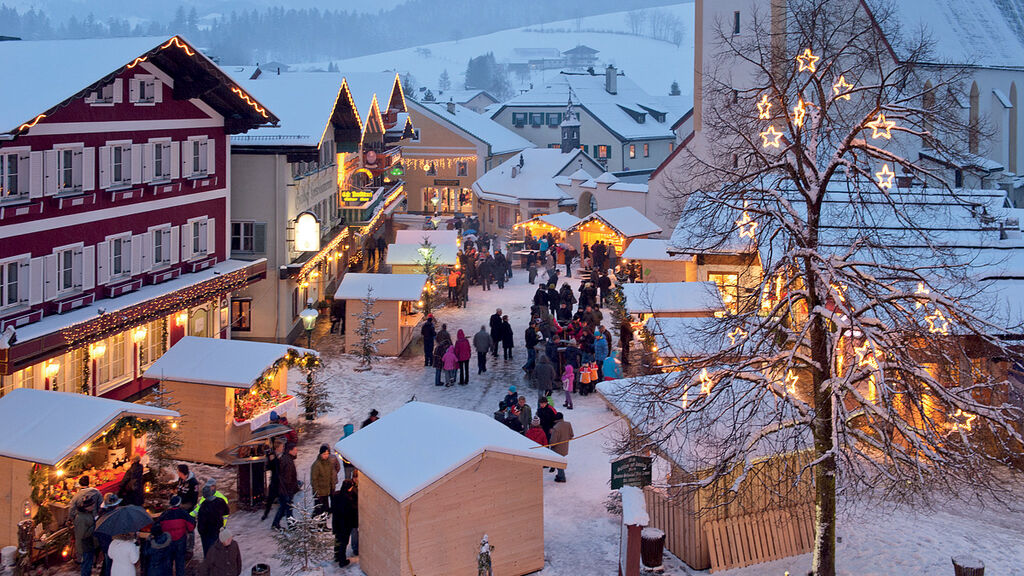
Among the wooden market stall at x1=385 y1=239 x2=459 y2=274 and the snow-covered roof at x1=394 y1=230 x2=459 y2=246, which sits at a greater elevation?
the snow-covered roof at x1=394 y1=230 x2=459 y2=246

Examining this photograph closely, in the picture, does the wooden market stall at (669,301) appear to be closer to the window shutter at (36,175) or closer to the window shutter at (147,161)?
the window shutter at (147,161)

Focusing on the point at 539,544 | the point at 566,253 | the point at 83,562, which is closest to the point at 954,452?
the point at 539,544

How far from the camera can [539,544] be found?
15.2m

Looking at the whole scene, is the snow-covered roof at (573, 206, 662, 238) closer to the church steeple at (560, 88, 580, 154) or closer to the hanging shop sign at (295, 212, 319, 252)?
the hanging shop sign at (295, 212, 319, 252)

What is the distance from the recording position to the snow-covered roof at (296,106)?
31312 millimetres

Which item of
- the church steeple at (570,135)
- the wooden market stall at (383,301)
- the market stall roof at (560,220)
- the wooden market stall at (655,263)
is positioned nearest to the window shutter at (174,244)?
the wooden market stall at (383,301)

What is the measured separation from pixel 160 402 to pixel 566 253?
2575 cm

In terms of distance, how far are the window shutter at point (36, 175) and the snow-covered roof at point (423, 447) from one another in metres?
8.45

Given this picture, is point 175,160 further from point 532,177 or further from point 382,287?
point 532,177

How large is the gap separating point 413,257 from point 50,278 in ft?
57.6

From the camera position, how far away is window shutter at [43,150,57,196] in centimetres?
2033

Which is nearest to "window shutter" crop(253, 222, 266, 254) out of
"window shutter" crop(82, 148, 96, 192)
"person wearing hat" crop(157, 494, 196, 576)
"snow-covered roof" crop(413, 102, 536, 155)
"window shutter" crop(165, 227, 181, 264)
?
"window shutter" crop(165, 227, 181, 264)

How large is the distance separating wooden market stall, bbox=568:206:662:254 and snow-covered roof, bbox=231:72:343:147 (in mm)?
13474

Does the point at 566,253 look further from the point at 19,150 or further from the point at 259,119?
the point at 19,150
